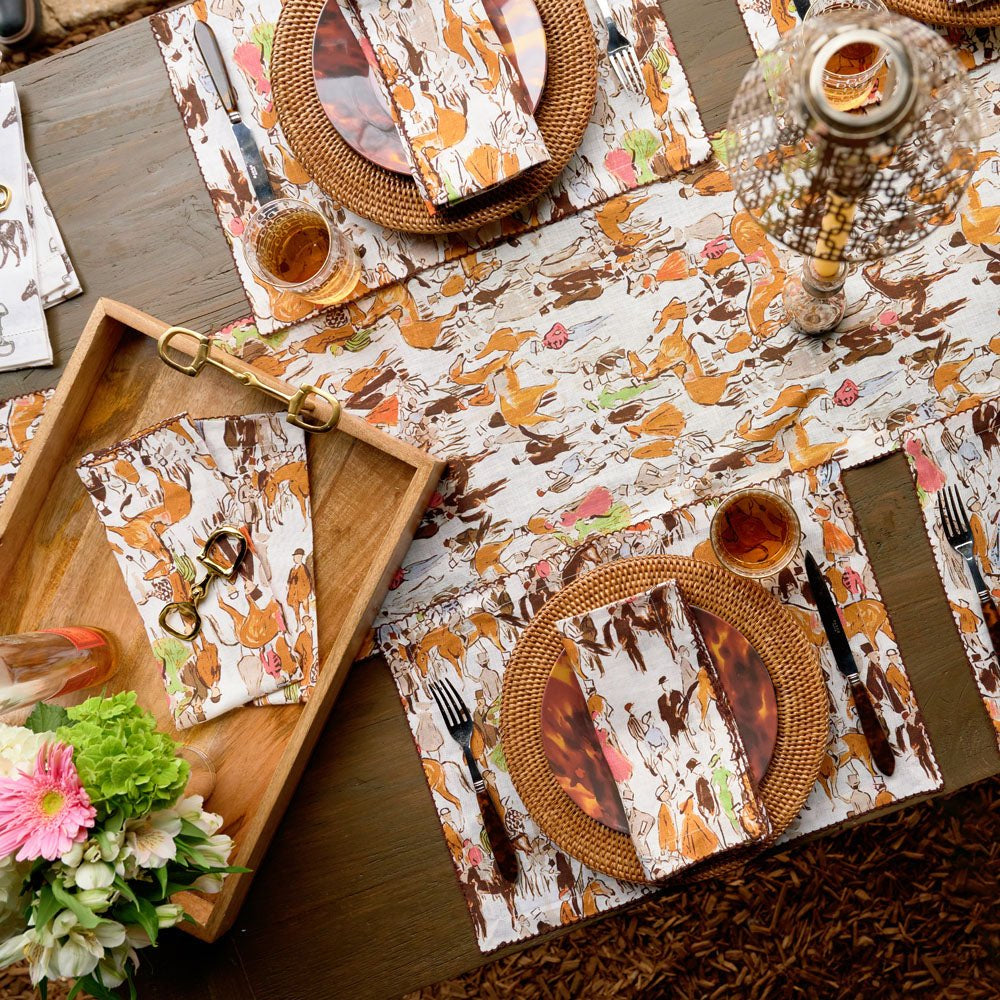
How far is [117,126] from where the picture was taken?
1294 millimetres

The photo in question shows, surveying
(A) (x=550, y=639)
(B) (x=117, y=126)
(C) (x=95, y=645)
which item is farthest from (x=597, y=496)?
(B) (x=117, y=126)

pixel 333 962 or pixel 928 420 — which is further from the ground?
pixel 928 420

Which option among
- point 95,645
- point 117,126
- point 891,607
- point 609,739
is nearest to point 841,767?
point 891,607

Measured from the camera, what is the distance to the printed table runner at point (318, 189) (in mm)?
1223

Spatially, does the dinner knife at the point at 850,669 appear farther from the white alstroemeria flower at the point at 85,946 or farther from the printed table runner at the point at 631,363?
the white alstroemeria flower at the point at 85,946

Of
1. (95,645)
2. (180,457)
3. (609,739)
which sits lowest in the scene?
(609,739)

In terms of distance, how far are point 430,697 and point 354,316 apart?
59 centimetres

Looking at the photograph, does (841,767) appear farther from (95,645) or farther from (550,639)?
(95,645)

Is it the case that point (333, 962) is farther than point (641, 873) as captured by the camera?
Yes

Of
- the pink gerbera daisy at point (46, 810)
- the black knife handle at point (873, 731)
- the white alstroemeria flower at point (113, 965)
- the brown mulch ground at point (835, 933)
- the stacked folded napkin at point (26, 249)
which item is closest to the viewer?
the pink gerbera daisy at point (46, 810)

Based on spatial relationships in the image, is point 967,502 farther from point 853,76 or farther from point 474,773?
point 474,773

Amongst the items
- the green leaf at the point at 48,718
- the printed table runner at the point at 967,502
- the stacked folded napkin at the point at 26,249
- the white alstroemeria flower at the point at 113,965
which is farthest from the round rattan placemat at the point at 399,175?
the white alstroemeria flower at the point at 113,965

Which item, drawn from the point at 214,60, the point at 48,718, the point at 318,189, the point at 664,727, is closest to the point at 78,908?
the point at 48,718

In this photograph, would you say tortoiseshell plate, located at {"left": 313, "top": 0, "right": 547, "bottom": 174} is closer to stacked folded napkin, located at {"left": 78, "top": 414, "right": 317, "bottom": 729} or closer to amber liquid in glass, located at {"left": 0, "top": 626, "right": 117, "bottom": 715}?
stacked folded napkin, located at {"left": 78, "top": 414, "right": 317, "bottom": 729}
